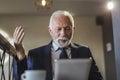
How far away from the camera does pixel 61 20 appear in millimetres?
1683

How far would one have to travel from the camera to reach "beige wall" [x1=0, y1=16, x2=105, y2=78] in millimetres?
5803

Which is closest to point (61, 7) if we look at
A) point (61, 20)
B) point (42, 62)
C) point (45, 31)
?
point (45, 31)

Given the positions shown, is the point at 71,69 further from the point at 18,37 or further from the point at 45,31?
the point at 45,31

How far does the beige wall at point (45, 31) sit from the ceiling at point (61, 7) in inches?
7.2

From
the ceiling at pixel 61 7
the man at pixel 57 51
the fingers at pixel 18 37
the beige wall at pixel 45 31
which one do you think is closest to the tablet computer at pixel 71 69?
the fingers at pixel 18 37

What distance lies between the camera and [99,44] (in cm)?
593

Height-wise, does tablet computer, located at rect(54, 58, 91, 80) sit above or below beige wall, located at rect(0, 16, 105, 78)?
below

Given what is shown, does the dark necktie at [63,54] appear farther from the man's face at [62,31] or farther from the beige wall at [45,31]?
the beige wall at [45,31]

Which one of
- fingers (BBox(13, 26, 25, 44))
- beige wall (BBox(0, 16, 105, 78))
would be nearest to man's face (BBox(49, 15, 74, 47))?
fingers (BBox(13, 26, 25, 44))

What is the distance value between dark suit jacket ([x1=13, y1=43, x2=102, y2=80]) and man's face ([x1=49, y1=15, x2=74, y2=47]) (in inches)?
3.4

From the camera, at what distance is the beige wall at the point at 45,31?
19.0ft

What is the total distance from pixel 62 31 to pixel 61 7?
3.62 meters

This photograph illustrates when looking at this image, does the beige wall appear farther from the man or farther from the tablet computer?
the tablet computer

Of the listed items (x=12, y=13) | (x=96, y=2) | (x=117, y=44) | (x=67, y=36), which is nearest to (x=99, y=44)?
(x=96, y=2)
